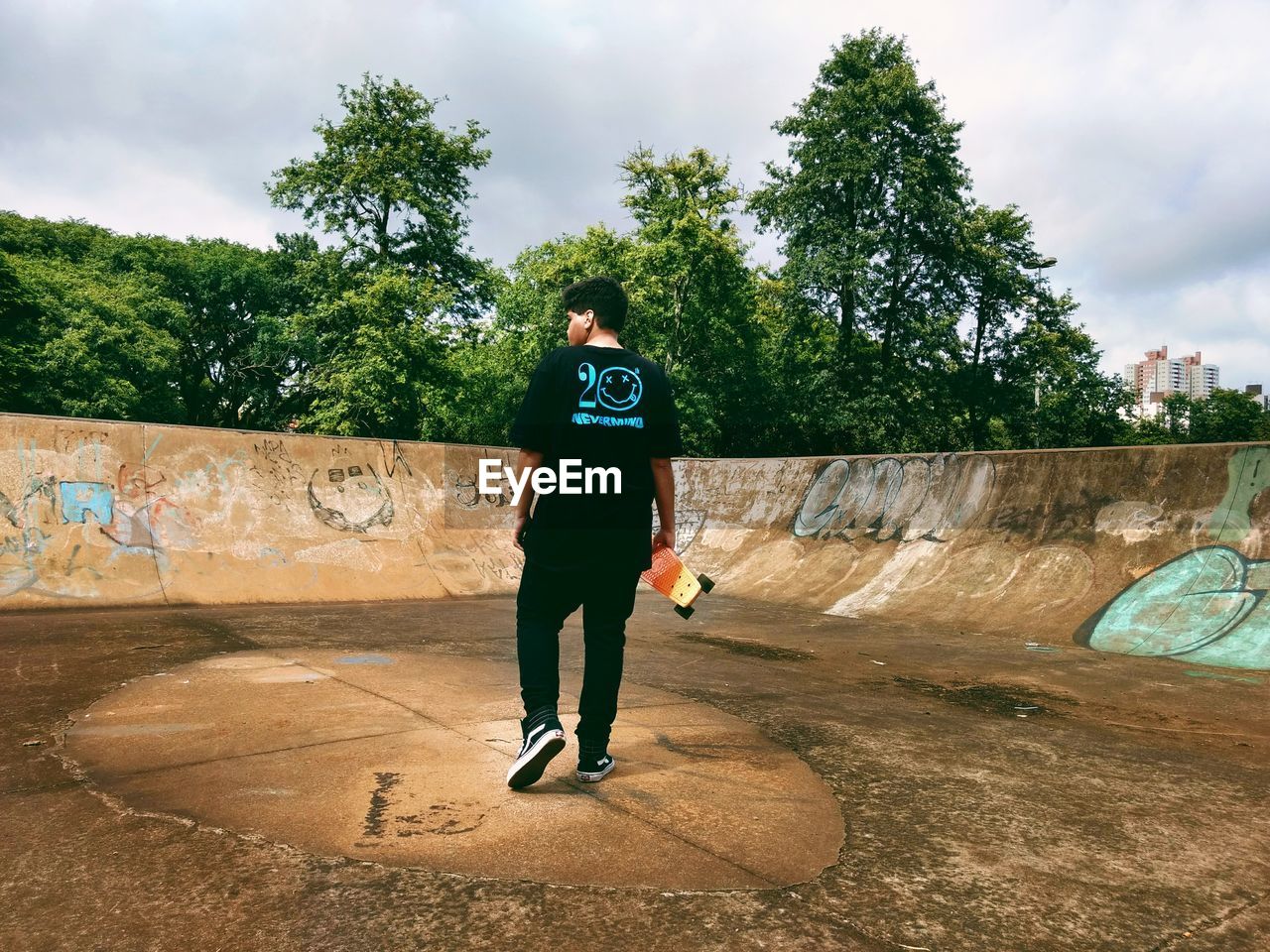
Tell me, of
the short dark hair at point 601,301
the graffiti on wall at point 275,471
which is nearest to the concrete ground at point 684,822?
the short dark hair at point 601,301

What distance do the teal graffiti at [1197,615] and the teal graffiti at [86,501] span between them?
9167 millimetres

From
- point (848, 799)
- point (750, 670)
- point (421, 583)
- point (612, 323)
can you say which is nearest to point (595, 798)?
point (848, 799)

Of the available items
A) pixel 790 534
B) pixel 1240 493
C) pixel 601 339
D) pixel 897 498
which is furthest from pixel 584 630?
pixel 790 534

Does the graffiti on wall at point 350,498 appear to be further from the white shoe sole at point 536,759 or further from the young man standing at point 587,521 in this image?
the white shoe sole at point 536,759

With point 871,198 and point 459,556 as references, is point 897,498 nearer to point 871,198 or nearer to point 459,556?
point 459,556

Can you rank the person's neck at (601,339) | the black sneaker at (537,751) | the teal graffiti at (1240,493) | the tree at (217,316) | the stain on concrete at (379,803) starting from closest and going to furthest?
the stain on concrete at (379,803) → the black sneaker at (537,751) → the person's neck at (601,339) → the teal graffiti at (1240,493) → the tree at (217,316)

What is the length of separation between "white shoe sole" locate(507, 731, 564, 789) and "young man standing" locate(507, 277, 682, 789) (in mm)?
113

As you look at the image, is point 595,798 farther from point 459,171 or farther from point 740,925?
point 459,171

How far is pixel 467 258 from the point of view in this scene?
31.3 meters

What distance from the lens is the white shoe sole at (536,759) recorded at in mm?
2848

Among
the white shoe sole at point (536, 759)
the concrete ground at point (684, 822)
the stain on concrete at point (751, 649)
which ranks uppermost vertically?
the white shoe sole at point (536, 759)

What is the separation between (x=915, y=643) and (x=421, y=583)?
5.59m

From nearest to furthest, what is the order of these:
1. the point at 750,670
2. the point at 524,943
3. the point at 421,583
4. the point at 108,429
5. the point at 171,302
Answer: the point at 524,943 → the point at 750,670 → the point at 108,429 → the point at 421,583 → the point at 171,302

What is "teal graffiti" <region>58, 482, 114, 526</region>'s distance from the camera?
308 inches
